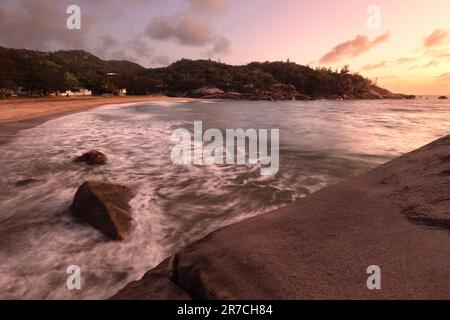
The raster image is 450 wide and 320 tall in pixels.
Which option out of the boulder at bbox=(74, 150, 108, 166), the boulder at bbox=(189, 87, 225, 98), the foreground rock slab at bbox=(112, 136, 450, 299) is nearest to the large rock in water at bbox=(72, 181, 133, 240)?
the foreground rock slab at bbox=(112, 136, 450, 299)

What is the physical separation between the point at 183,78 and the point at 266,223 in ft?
468

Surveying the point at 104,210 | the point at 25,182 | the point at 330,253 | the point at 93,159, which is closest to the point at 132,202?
the point at 104,210

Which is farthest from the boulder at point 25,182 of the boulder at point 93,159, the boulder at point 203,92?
the boulder at point 203,92

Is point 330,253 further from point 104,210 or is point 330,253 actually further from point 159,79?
point 159,79

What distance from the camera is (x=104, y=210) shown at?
5.20m

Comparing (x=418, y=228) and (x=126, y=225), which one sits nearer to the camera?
(x=418, y=228)

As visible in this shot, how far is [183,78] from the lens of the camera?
139 meters

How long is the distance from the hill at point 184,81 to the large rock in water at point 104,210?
186ft

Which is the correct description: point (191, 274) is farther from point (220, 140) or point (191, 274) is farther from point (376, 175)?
point (220, 140)

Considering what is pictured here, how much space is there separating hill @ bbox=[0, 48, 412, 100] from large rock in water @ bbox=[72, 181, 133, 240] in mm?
56811

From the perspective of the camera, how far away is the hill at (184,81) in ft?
176

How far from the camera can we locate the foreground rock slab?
245cm

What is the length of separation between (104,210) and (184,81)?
133251mm
